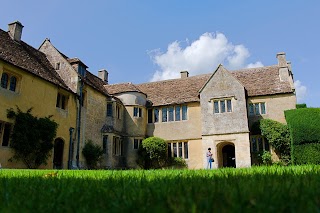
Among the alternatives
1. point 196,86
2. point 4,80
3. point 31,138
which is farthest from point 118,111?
point 4,80

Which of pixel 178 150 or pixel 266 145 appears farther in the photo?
pixel 178 150

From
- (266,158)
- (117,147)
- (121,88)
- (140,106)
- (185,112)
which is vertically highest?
(121,88)

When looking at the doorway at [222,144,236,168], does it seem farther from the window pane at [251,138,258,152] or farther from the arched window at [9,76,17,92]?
the arched window at [9,76,17,92]

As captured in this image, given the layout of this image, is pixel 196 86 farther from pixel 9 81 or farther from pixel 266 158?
pixel 9 81

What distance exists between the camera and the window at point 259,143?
938 inches

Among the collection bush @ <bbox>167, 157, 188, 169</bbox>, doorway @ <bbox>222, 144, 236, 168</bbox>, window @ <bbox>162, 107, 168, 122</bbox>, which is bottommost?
bush @ <bbox>167, 157, 188, 169</bbox>

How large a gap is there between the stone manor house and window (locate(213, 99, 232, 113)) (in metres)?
0.09

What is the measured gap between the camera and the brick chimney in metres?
20.7

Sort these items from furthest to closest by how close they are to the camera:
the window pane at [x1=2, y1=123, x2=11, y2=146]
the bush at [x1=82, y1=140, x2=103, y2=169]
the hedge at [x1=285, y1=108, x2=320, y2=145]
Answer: the bush at [x1=82, y1=140, x2=103, y2=169]
the hedge at [x1=285, y1=108, x2=320, y2=145]
the window pane at [x1=2, y1=123, x2=11, y2=146]

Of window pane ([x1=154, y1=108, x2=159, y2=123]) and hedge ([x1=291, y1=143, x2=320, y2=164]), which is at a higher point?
window pane ([x1=154, y1=108, x2=159, y2=123])

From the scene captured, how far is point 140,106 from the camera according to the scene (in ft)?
88.7

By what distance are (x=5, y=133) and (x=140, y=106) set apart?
42.5ft

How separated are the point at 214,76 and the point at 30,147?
16096 mm

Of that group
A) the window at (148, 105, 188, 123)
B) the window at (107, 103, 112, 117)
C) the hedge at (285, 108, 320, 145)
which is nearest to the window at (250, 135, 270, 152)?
the hedge at (285, 108, 320, 145)
